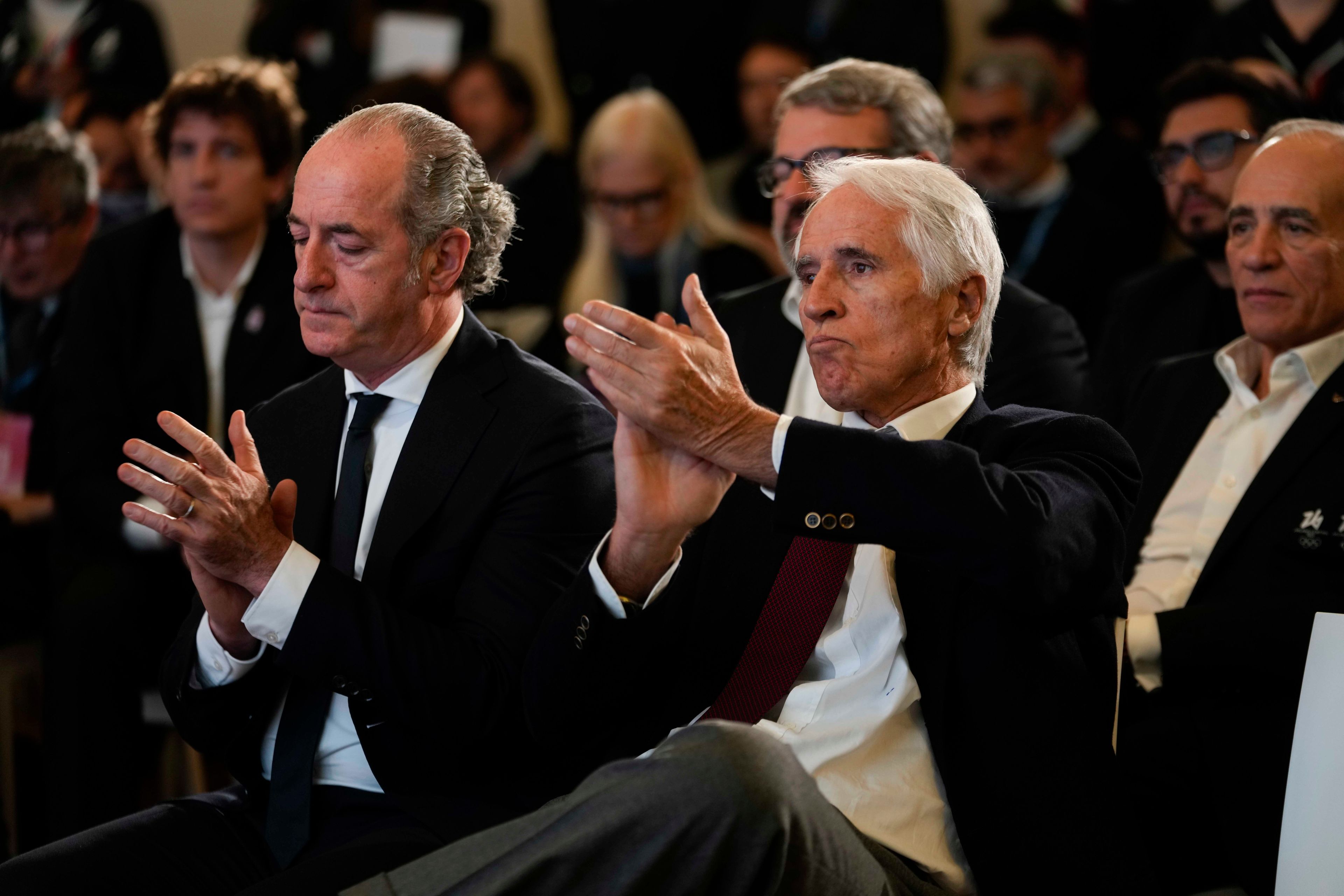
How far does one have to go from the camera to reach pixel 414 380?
2.04 meters

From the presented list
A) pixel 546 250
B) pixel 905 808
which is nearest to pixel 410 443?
pixel 905 808

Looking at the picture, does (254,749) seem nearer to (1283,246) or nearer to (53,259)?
(1283,246)

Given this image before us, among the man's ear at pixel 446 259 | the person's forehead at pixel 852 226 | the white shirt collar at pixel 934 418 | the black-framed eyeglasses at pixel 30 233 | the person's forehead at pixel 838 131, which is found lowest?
the white shirt collar at pixel 934 418

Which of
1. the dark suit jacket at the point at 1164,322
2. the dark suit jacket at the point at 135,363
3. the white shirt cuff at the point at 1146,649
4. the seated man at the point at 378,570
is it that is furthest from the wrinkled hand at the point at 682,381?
the dark suit jacket at the point at 135,363

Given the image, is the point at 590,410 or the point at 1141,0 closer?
the point at 590,410

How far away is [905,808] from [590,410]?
68cm

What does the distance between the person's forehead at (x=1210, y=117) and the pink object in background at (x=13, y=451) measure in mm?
2498

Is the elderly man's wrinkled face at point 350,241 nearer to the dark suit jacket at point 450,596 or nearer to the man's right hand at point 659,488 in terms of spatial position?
the dark suit jacket at point 450,596

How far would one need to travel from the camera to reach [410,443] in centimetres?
199

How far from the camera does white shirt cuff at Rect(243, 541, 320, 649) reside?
1812 millimetres

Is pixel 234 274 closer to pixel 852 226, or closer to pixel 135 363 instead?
pixel 135 363

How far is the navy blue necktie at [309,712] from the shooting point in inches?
76.5

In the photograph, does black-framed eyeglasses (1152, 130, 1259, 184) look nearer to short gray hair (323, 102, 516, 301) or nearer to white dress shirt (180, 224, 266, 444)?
short gray hair (323, 102, 516, 301)

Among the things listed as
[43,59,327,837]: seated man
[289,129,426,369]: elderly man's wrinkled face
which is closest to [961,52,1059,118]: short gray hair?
[43,59,327,837]: seated man
